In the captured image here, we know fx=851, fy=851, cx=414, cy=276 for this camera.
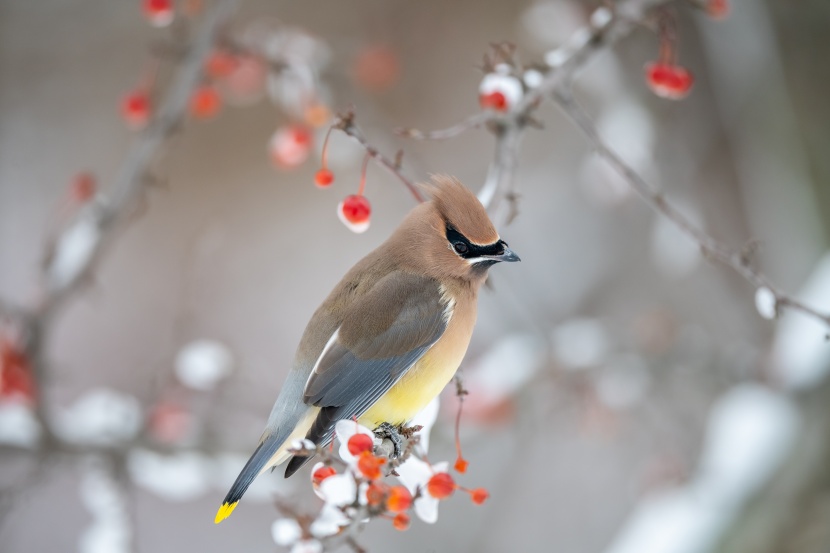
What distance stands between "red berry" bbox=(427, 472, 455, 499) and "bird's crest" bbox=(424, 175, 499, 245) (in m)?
0.55

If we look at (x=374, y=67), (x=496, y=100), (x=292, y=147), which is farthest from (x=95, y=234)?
(x=374, y=67)

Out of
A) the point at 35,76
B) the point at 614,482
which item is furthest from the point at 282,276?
the point at 614,482

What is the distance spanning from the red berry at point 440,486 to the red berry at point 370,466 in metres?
0.16

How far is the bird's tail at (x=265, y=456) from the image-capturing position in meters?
1.86

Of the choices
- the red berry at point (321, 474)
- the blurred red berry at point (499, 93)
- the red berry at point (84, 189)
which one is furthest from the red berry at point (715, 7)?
the red berry at point (84, 189)

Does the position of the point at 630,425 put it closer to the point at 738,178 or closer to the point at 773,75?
the point at 738,178

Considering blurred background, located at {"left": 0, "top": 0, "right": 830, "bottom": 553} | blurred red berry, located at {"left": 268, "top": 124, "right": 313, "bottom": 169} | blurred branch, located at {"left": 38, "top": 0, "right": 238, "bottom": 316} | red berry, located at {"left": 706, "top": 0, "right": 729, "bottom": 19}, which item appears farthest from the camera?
blurred background, located at {"left": 0, "top": 0, "right": 830, "bottom": 553}

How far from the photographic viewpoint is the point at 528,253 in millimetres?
5562

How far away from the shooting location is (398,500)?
5.17ft

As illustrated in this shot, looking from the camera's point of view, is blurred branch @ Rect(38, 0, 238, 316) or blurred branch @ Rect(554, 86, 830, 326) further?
blurred branch @ Rect(38, 0, 238, 316)

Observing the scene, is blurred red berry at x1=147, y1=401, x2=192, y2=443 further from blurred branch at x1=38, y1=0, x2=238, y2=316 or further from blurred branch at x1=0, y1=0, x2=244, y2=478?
blurred branch at x1=38, y1=0, x2=238, y2=316

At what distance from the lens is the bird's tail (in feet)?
6.09

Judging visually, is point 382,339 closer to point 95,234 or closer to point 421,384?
point 421,384

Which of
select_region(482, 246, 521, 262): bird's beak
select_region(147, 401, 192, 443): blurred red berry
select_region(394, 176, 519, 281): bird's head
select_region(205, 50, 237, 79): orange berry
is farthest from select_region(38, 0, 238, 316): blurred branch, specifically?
select_region(482, 246, 521, 262): bird's beak
